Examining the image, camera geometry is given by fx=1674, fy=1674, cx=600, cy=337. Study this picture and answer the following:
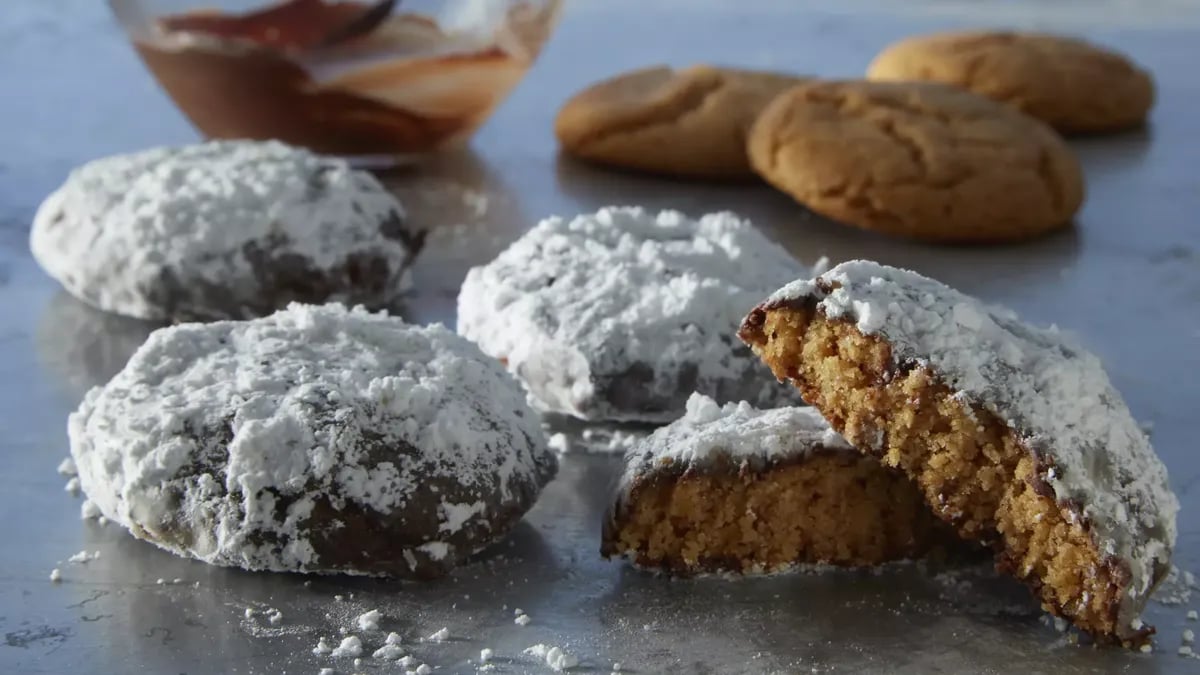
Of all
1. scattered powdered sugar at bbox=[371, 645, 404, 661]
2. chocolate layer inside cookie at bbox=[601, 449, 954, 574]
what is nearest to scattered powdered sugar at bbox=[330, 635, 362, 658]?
scattered powdered sugar at bbox=[371, 645, 404, 661]

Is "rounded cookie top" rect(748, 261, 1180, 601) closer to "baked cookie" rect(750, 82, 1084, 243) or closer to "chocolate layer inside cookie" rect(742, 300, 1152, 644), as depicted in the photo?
"chocolate layer inside cookie" rect(742, 300, 1152, 644)

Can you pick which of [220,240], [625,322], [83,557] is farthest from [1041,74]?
[83,557]

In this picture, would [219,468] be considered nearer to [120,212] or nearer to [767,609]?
[767,609]

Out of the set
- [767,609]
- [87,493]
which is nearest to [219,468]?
[87,493]

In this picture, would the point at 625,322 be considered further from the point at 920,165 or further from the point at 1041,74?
the point at 1041,74

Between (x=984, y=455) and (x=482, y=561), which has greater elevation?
(x=984, y=455)

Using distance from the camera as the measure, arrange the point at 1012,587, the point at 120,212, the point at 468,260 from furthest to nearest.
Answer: the point at 468,260
the point at 120,212
the point at 1012,587

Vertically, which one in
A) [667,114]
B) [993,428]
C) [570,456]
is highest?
[993,428]
